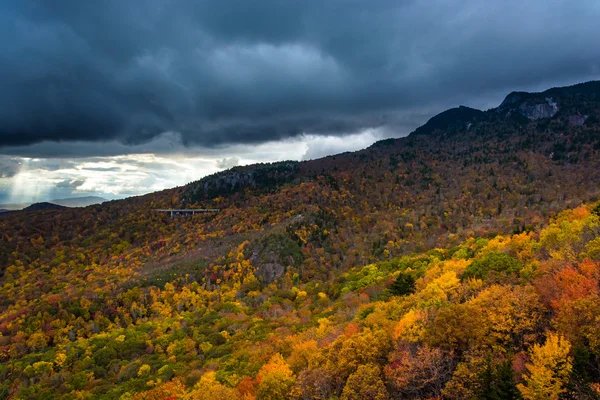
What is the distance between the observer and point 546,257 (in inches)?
3324

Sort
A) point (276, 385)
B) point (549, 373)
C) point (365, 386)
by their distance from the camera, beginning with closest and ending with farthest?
point (549, 373), point (365, 386), point (276, 385)

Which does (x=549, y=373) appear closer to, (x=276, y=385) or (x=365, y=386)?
(x=365, y=386)

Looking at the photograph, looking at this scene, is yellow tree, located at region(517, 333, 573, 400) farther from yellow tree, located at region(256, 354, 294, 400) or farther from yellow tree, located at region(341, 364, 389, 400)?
yellow tree, located at region(256, 354, 294, 400)

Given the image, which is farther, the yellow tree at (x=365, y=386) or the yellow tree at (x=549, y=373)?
the yellow tree at (x=365, y=386)

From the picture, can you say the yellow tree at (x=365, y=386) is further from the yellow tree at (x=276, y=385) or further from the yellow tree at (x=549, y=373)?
the yellow tree at (x=549, y=373)

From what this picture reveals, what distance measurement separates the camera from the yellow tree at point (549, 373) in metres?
37.9

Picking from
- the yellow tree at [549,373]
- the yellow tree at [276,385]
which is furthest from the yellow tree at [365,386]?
the yellow tree at [549,373]

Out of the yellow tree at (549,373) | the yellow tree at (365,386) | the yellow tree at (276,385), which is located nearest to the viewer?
the yellow tree at (549,373)

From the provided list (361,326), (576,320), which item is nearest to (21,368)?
(361,326)

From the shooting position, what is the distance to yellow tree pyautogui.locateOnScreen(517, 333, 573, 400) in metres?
37.9

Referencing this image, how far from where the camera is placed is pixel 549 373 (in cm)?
3812

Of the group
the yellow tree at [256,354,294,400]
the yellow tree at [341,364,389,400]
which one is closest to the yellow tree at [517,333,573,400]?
the yellow tree at [341,364,389,400]

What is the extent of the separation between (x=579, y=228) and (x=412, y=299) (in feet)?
162

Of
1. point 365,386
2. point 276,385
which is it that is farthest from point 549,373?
point 276,385
